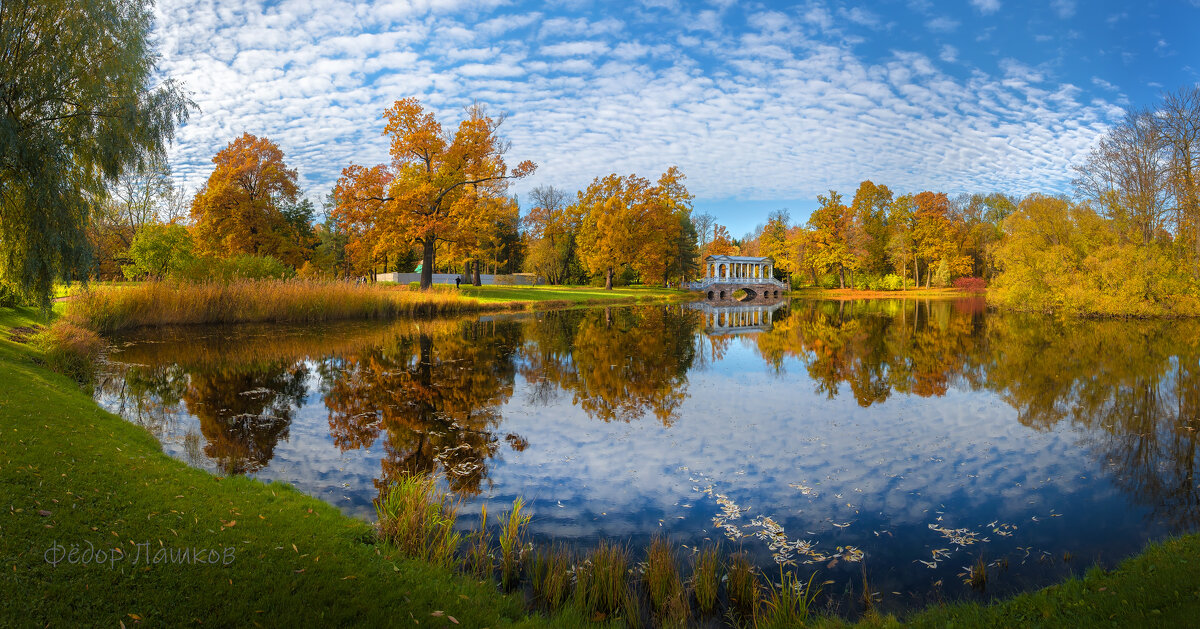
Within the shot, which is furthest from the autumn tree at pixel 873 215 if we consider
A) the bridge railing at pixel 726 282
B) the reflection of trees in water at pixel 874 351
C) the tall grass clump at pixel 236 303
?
the tall grass clump at pixel 236 303

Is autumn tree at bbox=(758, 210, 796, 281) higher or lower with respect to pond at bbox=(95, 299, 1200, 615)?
higher

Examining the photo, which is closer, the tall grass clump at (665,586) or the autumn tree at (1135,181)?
the tall grass clump at (665,586)

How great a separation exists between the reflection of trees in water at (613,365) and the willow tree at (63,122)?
1054 cm

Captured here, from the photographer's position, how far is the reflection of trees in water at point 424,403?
6.96m

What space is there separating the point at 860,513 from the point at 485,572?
379 centimetres

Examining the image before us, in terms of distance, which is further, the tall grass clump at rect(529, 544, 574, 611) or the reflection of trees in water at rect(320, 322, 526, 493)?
the reflection of trees in water at rect(320, 322, 526, 493)

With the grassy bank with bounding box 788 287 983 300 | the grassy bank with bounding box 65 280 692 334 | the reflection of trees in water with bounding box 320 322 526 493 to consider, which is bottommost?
the reflection of trees in water with bounding box 320 322 526 493

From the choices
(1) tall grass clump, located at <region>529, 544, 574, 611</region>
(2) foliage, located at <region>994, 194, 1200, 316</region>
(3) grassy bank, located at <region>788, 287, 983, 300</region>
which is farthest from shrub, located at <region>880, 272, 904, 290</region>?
(1) tall grass clump, located at <region>529, 544, 574, 611</region>

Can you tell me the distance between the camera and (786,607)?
3.74m

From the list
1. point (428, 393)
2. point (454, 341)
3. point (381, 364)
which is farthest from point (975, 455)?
point (454, 341)

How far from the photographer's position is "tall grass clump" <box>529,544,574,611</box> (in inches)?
158

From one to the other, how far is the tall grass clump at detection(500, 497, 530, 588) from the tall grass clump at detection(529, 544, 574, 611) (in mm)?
133

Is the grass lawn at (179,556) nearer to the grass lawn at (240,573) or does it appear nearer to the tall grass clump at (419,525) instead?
the grass lawn at (240,573)

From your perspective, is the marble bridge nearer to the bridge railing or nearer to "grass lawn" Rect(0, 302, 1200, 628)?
the bridge railing
